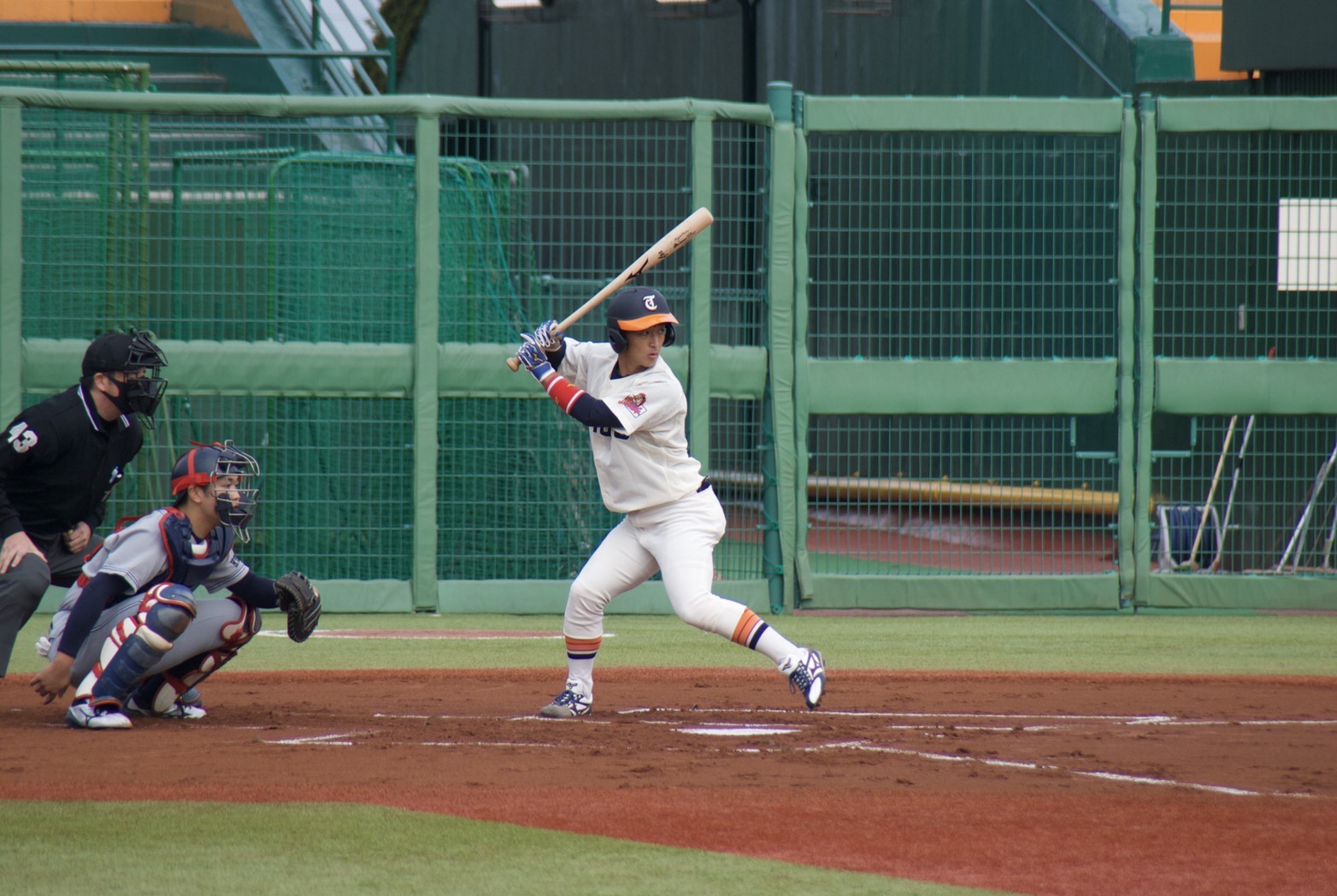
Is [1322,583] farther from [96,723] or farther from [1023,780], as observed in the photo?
[96,723]

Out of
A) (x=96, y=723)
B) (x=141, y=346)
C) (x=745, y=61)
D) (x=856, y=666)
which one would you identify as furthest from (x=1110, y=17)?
(x=96, y=723)

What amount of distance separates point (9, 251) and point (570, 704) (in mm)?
5341

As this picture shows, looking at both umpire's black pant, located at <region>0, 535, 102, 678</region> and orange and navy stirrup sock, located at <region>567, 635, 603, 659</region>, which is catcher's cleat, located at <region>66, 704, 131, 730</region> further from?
orange and navy stirrup sock, located at <region>567, 635, 603, 659</region>

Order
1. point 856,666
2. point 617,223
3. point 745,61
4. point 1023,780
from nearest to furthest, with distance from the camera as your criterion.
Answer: point 1023,780 → point 856,666 → point 617,223 → point 745,61

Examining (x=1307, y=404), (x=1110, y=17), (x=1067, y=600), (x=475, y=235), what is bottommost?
(x=1067, y=600)

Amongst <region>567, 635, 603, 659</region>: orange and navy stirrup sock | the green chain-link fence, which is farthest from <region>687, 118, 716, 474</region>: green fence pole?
<region>567, 635, 603, 659</region>: orange and navy stirrup sock

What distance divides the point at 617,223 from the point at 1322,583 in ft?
19.3

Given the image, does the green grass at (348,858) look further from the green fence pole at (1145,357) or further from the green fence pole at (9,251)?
the green fence pole at (1145,357)

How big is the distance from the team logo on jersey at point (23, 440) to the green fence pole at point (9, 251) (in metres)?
3.54

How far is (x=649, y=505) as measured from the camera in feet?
20.6

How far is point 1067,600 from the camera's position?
10.2 m

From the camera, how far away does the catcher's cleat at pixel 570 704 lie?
20.4ft

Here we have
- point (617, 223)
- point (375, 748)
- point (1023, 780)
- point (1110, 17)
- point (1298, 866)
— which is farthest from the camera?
point (1110, 17)

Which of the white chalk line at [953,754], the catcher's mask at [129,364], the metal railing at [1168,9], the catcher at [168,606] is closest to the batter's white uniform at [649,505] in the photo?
the white chalk line at [953,754]
